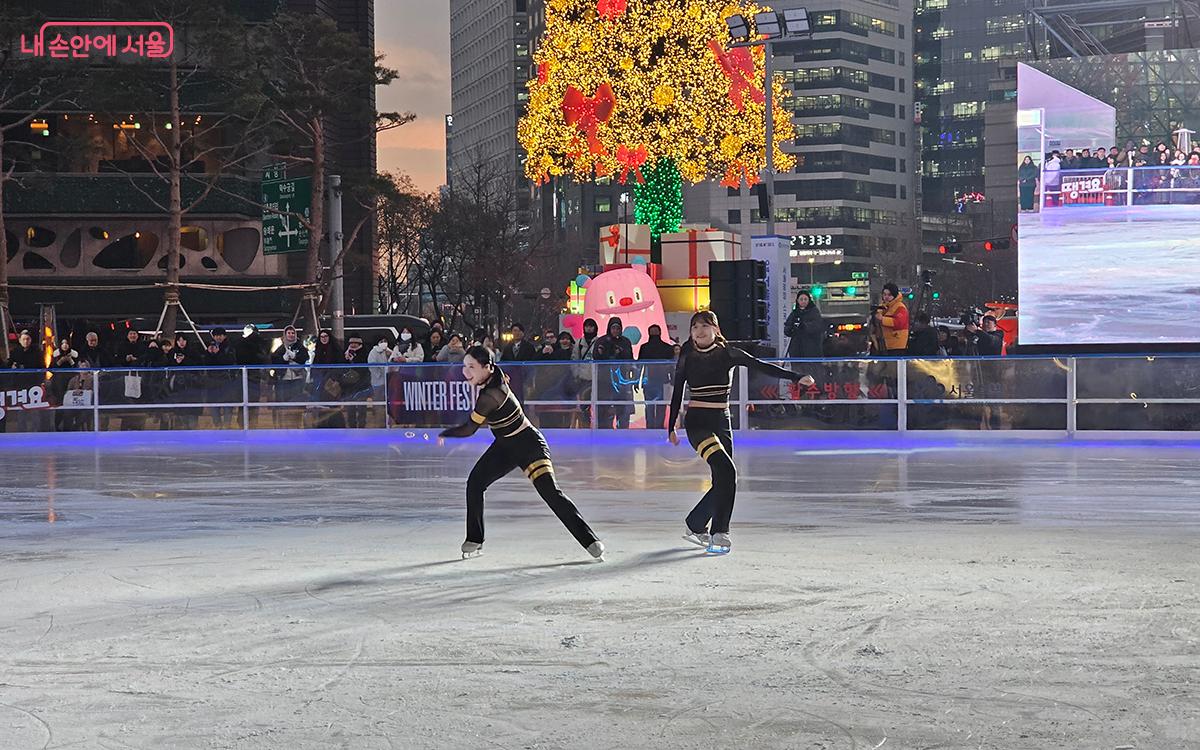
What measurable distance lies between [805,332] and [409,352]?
610 centimetres

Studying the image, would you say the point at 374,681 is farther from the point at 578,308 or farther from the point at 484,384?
the point at 578,308

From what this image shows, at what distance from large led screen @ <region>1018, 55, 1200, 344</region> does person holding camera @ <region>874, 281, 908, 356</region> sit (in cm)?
362

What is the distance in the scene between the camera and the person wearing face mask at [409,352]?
23625mm

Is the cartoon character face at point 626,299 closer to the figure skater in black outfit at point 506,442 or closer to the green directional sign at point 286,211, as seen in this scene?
the green directional sign at point 286,211

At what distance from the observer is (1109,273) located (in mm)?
23797

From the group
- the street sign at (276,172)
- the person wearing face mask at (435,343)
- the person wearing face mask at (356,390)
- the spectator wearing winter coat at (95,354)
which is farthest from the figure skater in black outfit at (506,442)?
the street sign at (276,172)

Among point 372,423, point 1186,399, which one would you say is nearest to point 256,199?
point 372,423

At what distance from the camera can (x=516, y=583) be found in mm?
8852

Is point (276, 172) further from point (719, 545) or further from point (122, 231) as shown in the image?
point (719, 545)

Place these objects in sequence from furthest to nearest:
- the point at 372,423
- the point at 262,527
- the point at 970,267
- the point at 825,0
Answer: the point at 825,0
the point at 970,267
the point at 372,423
the point at 262,527

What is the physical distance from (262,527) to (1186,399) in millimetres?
13107

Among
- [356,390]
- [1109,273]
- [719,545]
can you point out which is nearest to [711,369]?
[719,545]

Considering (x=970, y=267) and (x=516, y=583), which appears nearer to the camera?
(x=516, y=583)

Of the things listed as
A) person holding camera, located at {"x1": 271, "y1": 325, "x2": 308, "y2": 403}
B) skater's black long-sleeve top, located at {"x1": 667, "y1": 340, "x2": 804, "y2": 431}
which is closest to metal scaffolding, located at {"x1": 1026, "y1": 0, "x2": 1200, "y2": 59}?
person holding camera, located at {"x1": 271, "y1": 325, "x2": 308, "y2": 403}
